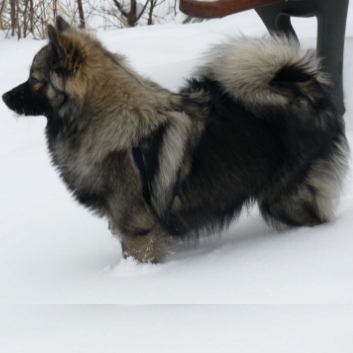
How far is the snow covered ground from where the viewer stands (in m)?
2.19

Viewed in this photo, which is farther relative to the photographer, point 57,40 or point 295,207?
point 295,207

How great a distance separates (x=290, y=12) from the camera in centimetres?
475

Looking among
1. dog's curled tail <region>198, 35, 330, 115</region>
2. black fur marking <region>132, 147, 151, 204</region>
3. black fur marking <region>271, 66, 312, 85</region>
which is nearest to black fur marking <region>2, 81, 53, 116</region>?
black fur marking <region>132, 147, 151, 204</region>

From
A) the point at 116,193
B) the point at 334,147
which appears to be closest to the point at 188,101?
the point at 116,193

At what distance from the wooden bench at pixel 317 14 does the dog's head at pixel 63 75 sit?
1.43 meters

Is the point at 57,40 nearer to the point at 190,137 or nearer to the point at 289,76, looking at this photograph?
the point at 190,137

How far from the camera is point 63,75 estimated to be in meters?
2.95

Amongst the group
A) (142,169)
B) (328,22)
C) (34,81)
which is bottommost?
(142,169)

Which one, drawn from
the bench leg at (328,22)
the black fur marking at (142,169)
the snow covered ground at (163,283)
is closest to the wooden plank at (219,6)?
the bench leg at (328,22)

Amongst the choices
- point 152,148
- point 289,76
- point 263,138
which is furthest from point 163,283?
point 289,76

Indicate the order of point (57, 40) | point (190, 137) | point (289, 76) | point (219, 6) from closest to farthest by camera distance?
point (57, 40)
point (190, 137)
point (289, 76)
point (219, 6)

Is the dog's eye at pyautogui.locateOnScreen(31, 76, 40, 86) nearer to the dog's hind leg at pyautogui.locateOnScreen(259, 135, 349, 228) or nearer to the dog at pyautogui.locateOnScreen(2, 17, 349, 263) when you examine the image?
the dog at pyautogui.locateOnScreen(2, 17, 349, 263)

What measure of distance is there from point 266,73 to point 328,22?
180cm

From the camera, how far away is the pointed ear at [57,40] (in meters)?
2.81
